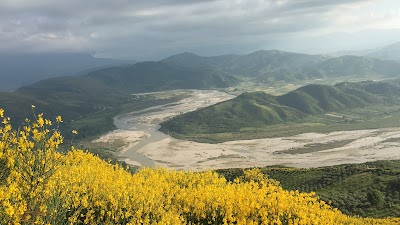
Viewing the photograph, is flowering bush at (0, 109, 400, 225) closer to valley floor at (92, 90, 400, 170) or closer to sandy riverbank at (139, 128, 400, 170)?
sandy riverbank at (139, 128, 400, 170)

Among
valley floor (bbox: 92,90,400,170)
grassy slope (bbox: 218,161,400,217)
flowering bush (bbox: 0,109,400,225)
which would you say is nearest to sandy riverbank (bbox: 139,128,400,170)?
valley floor (bbox: 92,90,400,170)

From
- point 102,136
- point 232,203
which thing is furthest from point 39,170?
point 102,136

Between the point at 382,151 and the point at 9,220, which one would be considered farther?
the point at 382,151

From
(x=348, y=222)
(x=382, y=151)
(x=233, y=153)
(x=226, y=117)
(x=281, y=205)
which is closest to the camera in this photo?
(x=281, y=205)

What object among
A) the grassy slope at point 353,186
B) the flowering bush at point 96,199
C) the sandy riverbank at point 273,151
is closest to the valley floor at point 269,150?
the sandy riverbank at point 273,151

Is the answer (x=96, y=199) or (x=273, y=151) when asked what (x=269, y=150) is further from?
(x=96, y=199)

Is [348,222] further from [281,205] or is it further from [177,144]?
[177,144]

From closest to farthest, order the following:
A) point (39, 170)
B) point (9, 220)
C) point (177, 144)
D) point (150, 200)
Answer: point (9, 220), point (39, 170), point (150, 200), point (177, 144)
